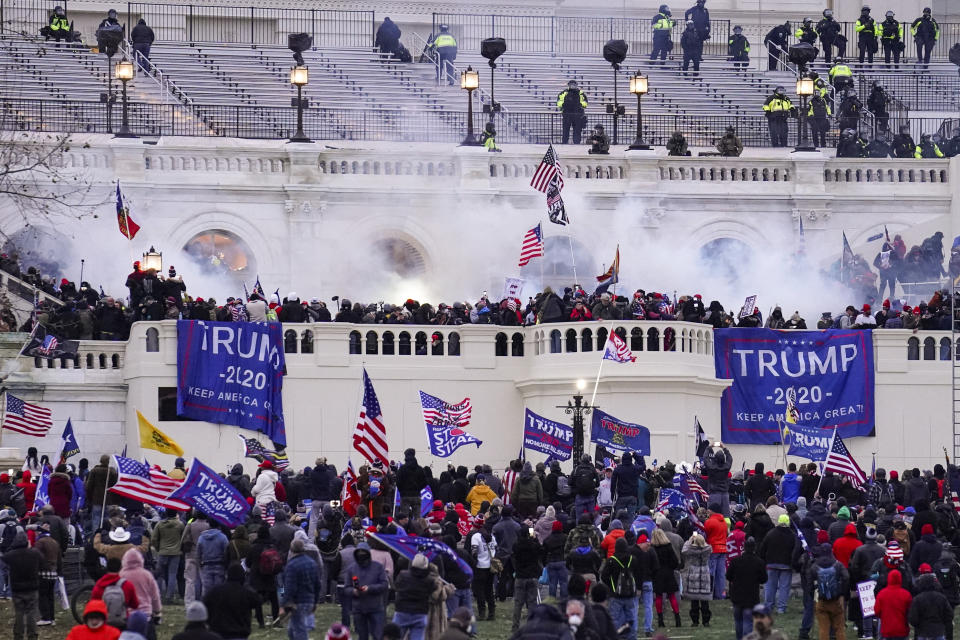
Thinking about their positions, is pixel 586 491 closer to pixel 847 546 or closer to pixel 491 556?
pixel 491 556

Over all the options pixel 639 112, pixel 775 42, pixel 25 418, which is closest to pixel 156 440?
pixel 25 418

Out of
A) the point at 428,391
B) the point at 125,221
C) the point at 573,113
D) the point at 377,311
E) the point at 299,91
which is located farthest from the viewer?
the point at 573,113

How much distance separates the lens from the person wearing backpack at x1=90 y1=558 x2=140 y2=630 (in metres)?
27.0

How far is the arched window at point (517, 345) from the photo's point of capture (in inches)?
1919

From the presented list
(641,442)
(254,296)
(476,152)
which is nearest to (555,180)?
(476,152)

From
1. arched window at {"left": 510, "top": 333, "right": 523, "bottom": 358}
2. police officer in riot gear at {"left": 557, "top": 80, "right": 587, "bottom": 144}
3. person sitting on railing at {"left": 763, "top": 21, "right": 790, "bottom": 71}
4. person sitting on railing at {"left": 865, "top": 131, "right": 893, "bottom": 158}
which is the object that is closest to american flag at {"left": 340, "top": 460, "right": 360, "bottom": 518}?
arched window at {"left": 510, "top": 333, "right": 523, "bottom": 358}

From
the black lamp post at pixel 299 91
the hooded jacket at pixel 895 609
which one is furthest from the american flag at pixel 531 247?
the hooded jacket at pixel 895 609

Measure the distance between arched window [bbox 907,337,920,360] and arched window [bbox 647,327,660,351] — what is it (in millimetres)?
5150

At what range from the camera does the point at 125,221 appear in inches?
2019

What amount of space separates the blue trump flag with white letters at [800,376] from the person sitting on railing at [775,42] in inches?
919

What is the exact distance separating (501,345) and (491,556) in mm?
15374

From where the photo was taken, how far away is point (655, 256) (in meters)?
57.2

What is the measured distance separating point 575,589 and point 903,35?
165 feet

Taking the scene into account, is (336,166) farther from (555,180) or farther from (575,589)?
(575,589)
